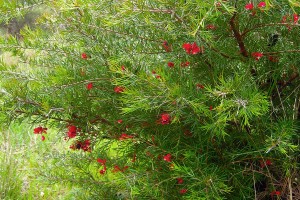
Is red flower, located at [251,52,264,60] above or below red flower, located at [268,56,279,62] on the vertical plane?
above

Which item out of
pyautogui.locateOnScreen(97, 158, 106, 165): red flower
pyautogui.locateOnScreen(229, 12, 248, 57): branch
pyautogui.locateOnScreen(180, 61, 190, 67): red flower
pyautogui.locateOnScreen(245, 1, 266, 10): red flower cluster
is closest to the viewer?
pyautogui.locateOnScreen(245, 1, 266, 10): red flower cluster

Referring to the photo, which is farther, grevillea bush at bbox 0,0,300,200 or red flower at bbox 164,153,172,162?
red flower at bbox 164,153,172,162

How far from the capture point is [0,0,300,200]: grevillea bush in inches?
56.8

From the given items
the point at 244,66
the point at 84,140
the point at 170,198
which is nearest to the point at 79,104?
the point at 84,140

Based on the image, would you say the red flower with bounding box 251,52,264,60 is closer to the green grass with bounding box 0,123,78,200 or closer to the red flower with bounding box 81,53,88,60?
the red flower with bounding box 81,53,88,60

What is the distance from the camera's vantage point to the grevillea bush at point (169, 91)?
4.74 ft

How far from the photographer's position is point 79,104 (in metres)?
1.74

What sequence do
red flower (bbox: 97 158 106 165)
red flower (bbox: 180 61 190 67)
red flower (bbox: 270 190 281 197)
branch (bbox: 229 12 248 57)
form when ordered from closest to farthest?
branch (bbox: 229 12 248 57) < red flower (bbox: 180 61 190 67) < red flower (bbox: 270 190 281 197) < red flower (bbox: 97 158 106 165)

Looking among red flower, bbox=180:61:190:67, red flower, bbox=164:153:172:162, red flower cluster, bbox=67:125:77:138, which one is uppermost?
red flower, bbox=180:61:190:67

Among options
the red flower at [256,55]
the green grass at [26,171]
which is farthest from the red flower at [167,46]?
the green grass at [26,171]

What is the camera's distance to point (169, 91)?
4.41ft

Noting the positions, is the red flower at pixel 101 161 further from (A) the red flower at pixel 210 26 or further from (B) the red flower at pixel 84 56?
(A) the red flower at pixel 210 26

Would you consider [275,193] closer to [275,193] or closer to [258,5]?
[275,193]

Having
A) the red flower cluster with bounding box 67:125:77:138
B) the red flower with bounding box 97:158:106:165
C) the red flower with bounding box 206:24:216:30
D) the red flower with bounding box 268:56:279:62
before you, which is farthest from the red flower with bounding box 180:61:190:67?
the red flower with bounding box 97:158:106:165
